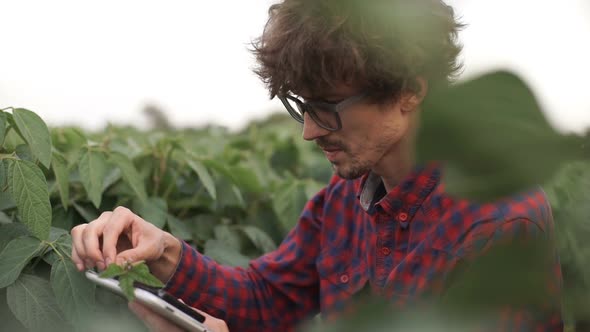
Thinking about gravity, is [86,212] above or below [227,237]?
above

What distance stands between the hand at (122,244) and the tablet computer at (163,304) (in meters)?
0.03

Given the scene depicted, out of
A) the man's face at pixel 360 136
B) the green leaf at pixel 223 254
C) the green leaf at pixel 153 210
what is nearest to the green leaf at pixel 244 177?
the green leaf at pixel 223 254

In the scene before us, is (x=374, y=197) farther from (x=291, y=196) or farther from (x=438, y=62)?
(x=438, y=62)

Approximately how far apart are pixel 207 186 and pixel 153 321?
606 mm

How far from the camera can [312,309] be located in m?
1.87

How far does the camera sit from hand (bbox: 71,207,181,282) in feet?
3.94

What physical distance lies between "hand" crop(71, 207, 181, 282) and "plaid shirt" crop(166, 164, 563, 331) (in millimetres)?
53

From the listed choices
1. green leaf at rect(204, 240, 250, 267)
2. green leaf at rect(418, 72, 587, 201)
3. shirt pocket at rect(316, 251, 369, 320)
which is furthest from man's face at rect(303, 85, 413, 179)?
green leaf at rect(418, 72, 587, 201)

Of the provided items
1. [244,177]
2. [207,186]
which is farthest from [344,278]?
[244,177]

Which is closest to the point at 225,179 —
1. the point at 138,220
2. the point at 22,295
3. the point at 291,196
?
the point at 291,196

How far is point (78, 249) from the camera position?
48.2 inches

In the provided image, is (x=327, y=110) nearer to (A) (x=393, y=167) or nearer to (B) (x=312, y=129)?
(B) (x=312, y=129)

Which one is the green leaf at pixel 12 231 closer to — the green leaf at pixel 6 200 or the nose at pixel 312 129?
the green leaf at pixel 6 200

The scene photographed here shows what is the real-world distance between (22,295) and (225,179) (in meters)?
0.89
